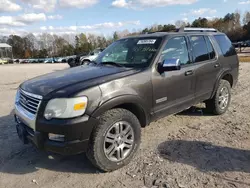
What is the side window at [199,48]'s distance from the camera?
14.7ft

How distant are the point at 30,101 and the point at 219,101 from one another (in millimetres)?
3872

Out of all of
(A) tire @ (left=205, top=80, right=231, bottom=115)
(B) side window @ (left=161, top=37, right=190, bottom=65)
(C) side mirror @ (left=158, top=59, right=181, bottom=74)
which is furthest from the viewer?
(A) tire @ (left=205, top=80, right=231, bottom=115)

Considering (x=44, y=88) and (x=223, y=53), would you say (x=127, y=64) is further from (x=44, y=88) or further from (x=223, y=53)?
(x=223, y=53)

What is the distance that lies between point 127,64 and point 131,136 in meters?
1.16

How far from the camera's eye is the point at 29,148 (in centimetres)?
405

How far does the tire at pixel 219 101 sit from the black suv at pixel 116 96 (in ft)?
1.04

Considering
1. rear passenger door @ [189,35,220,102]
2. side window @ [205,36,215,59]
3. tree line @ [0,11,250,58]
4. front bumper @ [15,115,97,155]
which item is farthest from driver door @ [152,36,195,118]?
tree line @ [0,11,250,58]

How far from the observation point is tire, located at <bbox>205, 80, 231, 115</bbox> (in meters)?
5.05

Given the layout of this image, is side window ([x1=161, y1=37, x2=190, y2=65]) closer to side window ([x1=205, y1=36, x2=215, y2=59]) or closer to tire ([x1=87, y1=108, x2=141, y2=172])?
side window ([x1=205, y1=36, x2=215, y2=59])

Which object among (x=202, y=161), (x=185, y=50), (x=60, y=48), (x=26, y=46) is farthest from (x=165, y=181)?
(x=26, y=46)

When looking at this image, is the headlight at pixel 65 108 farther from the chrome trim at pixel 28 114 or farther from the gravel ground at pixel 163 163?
the gravel ground at pixel 163 163

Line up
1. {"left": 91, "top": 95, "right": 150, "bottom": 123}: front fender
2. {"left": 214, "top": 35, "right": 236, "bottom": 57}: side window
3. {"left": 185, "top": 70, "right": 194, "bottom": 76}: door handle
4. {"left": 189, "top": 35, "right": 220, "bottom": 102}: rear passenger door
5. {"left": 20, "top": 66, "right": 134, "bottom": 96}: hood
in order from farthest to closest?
1. {"left": 214, "top": 35, "right": 236, "bottom": 57}: side window
2. {"left": 189, "top": 35, "right": 220, "bottom": 102}: rear passenger door
3. {"left": 185, "top": 70, "right": 194, "bottom": 76}: door handle
4. {"left": 20, "top": 66, "right": 134, "bottom": 96}: hood
5. {"left": 91, "top": 95, "right": 150, "bottom": 123}: front fender

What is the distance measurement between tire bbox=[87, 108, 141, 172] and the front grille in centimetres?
80

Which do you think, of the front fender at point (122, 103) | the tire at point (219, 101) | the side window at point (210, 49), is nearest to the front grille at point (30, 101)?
the front fender at point (122, 103)
